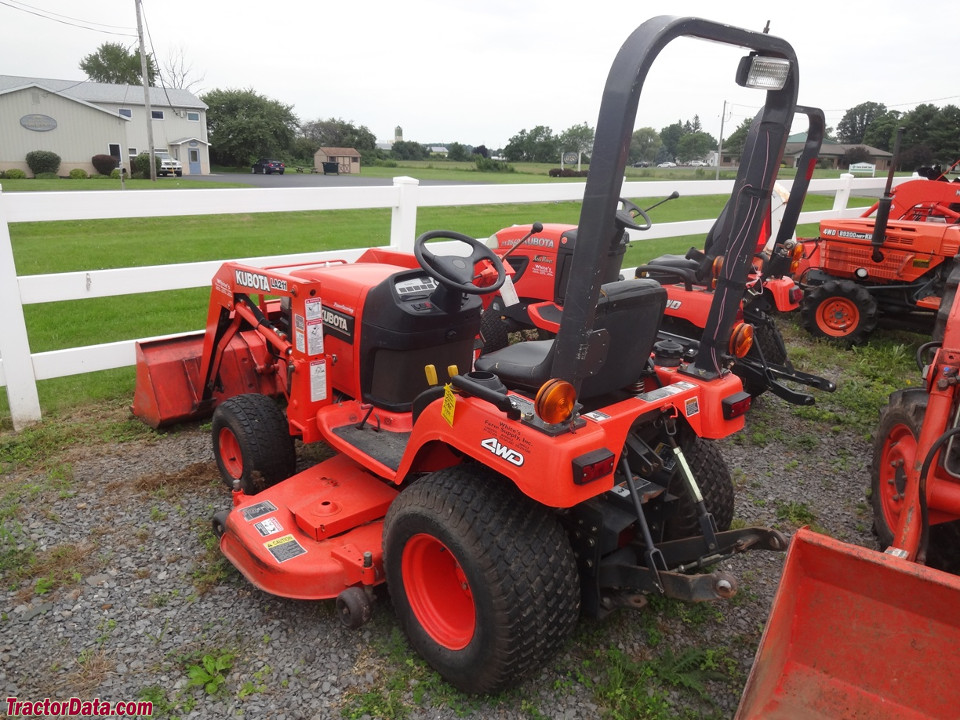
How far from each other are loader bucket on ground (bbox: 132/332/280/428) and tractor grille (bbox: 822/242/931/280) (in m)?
5.77

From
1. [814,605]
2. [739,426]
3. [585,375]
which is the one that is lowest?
[814,605]

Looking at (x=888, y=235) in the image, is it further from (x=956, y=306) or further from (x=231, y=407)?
(x=231, y=407)

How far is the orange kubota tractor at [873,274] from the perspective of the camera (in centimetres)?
665

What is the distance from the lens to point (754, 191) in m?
2.55

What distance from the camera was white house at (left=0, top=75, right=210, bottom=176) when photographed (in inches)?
1629

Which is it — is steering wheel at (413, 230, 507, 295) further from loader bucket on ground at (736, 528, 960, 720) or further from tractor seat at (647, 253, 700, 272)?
tractor seat at (647, 253, 700, 272)

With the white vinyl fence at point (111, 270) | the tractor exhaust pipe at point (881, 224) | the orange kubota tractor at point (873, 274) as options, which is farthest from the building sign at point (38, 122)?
the tractor exhaust pipe at point (881, 224)

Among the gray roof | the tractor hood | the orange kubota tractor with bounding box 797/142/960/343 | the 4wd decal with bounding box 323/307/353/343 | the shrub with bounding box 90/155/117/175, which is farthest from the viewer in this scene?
the gray roof

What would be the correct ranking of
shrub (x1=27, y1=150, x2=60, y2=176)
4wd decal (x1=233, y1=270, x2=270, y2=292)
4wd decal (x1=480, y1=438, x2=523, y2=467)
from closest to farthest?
4wd decal (x1=480, y1=438, x2=523, y2=467)
4wd decal (x1=233, y1=270, x2=270, y2=292)
shrub (x1=27, y1=150, x2=60, y2=176)

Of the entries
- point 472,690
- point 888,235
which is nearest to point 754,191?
point 472,690

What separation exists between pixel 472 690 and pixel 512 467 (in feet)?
2.71

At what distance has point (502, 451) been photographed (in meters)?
2.32

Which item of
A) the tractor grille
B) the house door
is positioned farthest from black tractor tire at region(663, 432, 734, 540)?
the house door

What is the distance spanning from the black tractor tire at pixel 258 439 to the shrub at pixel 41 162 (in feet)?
140
